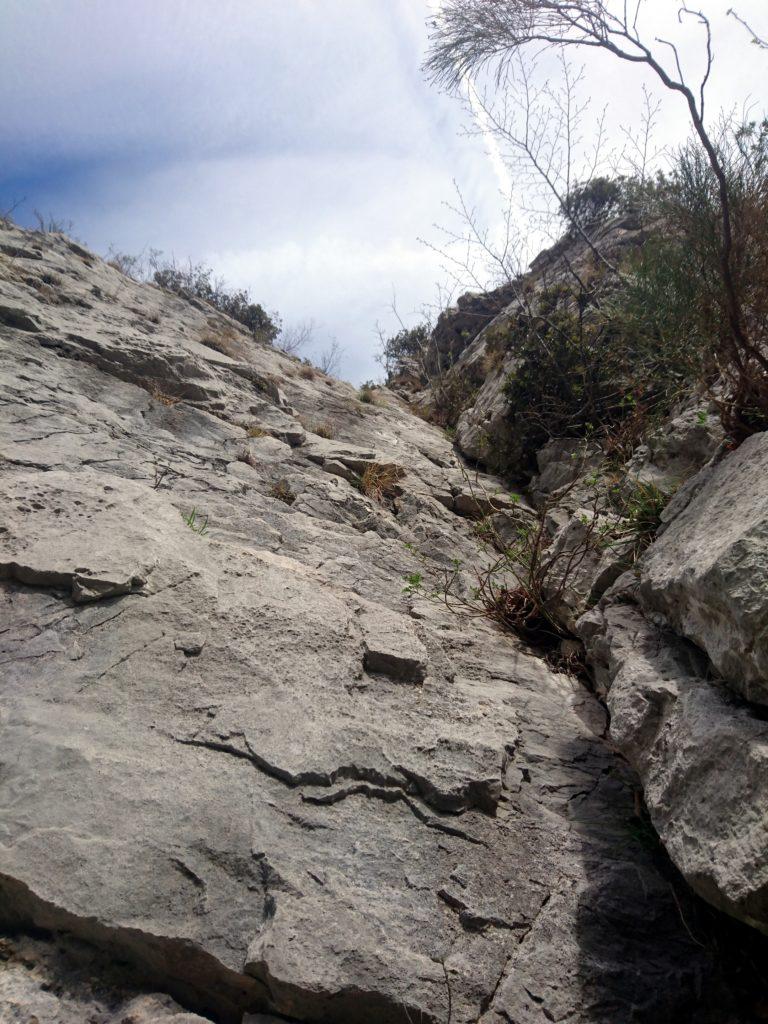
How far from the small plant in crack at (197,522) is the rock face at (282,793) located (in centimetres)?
3

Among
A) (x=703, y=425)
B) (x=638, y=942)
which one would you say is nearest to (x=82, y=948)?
(x=638, y=942)

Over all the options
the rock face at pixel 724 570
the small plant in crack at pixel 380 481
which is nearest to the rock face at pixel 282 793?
the rock face at pixel 724 570

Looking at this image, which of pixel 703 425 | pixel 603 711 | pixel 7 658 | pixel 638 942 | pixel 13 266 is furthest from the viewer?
pixel 13 266

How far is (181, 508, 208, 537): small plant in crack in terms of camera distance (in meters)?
3.65

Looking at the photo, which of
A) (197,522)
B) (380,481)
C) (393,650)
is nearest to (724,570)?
(393,650)

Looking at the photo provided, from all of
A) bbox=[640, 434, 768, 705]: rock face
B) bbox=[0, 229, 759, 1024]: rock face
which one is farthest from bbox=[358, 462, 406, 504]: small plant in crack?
bbox=[640, 434, 768, 705]: rock face

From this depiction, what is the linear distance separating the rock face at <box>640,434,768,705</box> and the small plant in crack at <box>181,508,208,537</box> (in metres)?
2.48

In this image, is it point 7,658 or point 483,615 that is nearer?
point 7,658

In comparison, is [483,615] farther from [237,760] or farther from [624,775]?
[237,760]

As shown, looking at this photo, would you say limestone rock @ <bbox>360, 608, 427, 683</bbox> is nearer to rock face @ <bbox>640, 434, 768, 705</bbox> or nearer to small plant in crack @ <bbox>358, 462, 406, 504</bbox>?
rock face @ <bbox>640, 434, 768, 705</bbox>

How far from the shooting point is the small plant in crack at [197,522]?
3.65 meters

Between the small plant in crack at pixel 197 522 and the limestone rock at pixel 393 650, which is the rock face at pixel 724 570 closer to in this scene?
the limestone rock at pixel 393 650

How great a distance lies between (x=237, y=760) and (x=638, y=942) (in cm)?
149

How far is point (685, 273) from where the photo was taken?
10.9ft
